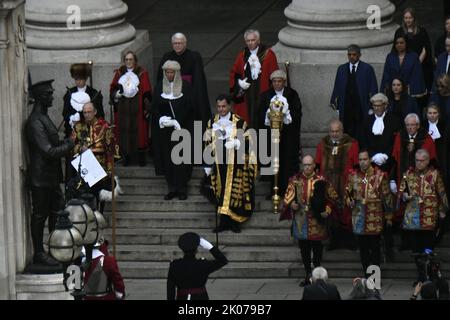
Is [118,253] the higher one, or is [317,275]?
[317,275]

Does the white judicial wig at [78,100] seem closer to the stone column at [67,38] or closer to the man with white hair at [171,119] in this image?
the man with white hair at [171,119]

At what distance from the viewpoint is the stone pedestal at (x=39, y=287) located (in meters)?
28.5

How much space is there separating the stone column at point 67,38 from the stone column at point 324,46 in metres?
Answer: 2.40

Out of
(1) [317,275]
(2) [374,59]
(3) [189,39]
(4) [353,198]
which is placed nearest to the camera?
(1) [317,275]

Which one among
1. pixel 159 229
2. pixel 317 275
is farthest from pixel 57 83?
pixel 317 275

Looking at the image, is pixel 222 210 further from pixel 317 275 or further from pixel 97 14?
pixel 317 275

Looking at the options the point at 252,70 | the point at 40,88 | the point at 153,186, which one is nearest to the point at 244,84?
the point at 252,70

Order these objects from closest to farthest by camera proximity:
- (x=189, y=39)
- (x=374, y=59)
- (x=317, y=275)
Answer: (x=317, y=275) → (x=374, y=59) → (x=189, y=39)

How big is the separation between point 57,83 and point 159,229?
117 inches

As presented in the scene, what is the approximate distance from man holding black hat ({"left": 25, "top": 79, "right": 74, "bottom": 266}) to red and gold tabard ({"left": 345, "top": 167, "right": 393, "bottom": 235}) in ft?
13.3

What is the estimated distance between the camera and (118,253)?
31.9m

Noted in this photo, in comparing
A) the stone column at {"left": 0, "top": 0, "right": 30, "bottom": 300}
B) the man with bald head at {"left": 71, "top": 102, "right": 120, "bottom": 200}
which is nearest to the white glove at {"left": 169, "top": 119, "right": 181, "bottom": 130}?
the man with bald head at {"left": 71, "top": 102, "right": 120, "bottom": 200}

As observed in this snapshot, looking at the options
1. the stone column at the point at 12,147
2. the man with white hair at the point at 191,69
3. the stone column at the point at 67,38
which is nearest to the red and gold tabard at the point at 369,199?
the man with white hair at the point at 191,69

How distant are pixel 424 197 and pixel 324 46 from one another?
12.7 ft
